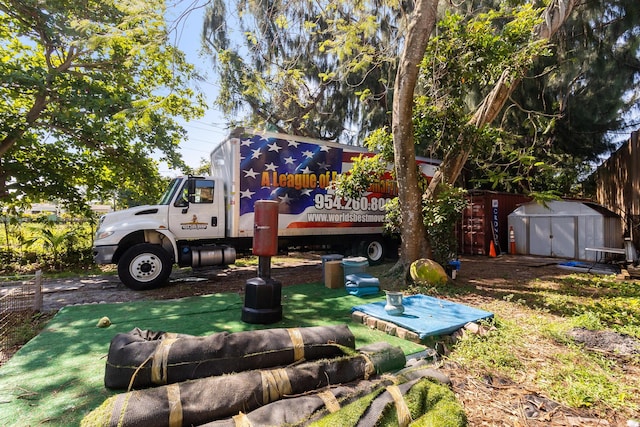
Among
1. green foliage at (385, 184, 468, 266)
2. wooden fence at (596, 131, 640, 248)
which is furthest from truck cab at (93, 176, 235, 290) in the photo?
wooden fence at (596, 131, 640, 248)

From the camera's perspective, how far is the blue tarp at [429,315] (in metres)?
3.51

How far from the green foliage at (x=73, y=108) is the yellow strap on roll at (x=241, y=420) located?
6.37 meters

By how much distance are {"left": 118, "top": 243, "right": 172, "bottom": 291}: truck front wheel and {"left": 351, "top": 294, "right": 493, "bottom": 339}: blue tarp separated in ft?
14.0

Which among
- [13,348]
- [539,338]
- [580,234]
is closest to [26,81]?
[13,348]

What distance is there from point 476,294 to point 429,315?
7.04 feet

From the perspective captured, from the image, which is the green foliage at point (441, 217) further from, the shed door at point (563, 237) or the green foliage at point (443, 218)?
the shed door at point (563, 237)

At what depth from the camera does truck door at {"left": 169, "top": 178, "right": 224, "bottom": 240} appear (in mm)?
6727

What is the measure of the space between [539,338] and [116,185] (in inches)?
436

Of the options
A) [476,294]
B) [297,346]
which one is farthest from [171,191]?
[476,294]

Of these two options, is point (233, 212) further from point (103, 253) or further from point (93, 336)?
point (93, 336)

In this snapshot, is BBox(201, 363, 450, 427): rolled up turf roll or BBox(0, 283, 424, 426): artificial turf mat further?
BBox(0, 283, 424, 426): artificial turf mat

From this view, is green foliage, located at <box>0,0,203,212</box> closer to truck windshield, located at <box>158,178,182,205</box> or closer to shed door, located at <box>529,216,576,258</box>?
truck windshield, located at <box>158,178,182,205</box>

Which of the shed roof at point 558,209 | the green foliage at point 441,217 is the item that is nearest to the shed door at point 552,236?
the shed roof at point 558,209

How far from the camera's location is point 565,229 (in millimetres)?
10641
